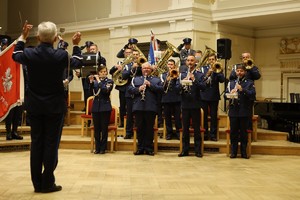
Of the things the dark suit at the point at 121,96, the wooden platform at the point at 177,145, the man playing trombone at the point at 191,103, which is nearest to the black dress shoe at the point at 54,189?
the man playing trombone at the point at 191,103

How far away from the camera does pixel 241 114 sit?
272 inches

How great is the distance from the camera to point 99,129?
24.0 feet

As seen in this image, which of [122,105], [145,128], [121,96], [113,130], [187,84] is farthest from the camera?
[122,105]

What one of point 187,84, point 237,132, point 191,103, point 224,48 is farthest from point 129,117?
point 224,48

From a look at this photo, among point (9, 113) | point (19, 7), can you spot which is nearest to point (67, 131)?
point (9, 113)

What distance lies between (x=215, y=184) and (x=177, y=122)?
2937 millimetres

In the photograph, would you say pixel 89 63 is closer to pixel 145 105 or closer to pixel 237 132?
pixel 145 105

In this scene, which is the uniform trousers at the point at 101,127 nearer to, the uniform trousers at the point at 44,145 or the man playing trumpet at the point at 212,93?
the man playing trumpet at the point at 212,93

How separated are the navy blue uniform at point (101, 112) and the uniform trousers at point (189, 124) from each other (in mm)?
1210

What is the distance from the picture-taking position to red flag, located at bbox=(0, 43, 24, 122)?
23.8 ft

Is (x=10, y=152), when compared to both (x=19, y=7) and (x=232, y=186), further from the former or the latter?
(x=19, y=7)

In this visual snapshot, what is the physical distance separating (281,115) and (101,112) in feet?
11.4

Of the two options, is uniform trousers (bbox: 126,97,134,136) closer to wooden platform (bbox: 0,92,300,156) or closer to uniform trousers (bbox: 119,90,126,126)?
wooden platform (bbox: 0,92,300,156)

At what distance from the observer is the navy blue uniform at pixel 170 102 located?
7555mm
